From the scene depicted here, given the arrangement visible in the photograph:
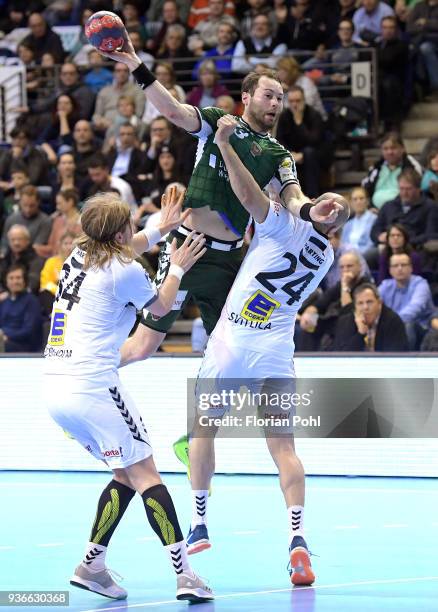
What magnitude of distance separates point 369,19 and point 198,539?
31.2 ft

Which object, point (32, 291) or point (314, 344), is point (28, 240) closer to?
point (32, 291)

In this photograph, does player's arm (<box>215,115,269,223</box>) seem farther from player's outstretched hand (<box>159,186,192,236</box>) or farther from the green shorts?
the green shorts

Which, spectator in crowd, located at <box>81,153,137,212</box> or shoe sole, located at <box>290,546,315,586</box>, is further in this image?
spectator in crowd, located at <box>81,153,137,212</box>

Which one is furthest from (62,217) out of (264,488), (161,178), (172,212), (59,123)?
(172,212)

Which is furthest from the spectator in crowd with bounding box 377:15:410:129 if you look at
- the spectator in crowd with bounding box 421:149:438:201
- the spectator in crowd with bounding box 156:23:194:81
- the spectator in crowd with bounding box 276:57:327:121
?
the spectator in crowd with bounding box 156:23:194:81

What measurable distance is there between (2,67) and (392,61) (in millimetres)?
5276

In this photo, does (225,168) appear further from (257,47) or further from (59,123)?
(59,123)

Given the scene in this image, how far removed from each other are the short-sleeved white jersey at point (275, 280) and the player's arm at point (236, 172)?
0.14 m

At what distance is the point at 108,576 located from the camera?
6121 mm

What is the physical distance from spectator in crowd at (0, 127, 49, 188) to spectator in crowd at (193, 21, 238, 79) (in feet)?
7.34

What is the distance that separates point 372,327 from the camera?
1088 cm

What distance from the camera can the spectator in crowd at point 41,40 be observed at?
17.4 m

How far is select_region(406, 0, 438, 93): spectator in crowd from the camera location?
48.0 feet

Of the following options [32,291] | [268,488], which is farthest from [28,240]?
[268,488]
